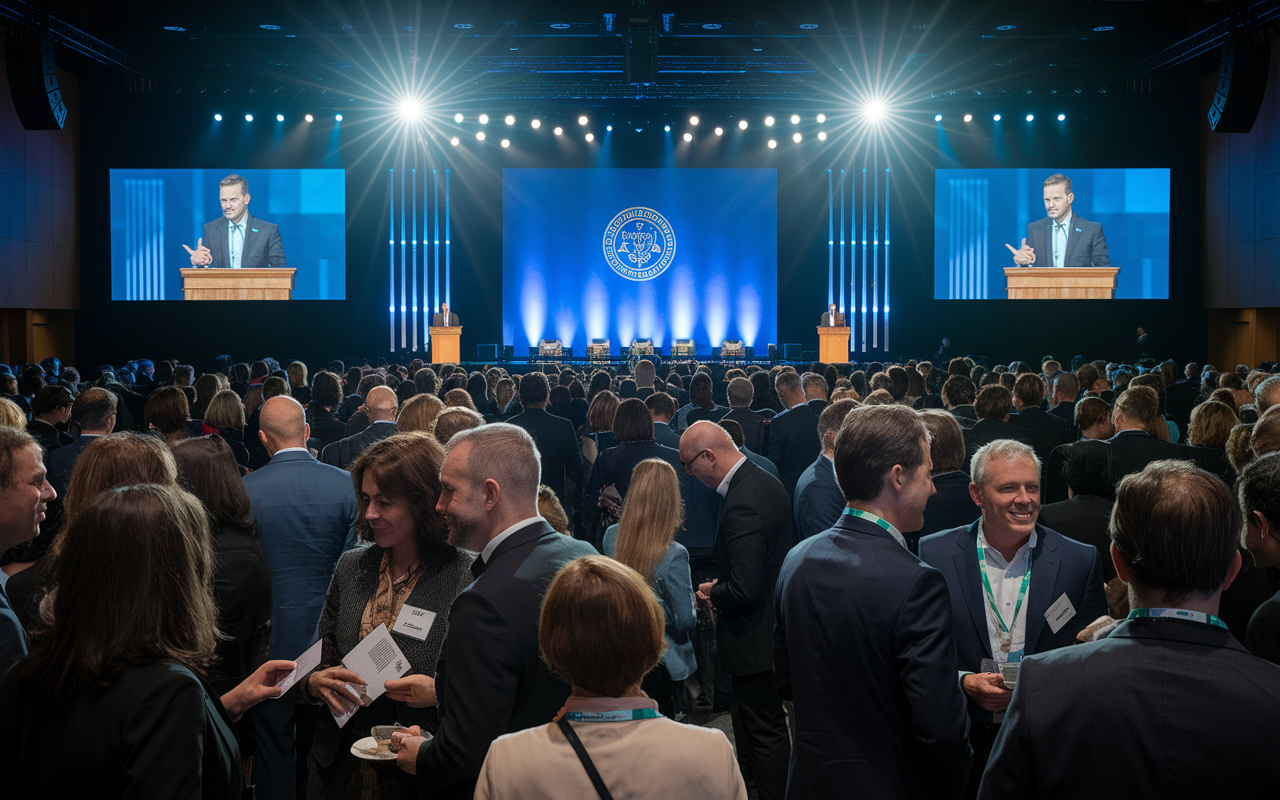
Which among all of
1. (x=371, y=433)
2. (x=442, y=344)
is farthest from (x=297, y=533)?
(x=442, y=344)

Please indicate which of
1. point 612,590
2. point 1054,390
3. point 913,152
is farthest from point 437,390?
point 913,152

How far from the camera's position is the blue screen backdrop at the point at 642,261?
67.9ft

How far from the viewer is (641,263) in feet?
68.9

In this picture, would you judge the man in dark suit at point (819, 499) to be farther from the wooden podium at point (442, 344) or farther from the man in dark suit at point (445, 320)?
the man in dark suit at point (445, 320)

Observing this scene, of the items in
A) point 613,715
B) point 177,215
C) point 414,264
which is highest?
point 177,215

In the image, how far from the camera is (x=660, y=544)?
3621mm

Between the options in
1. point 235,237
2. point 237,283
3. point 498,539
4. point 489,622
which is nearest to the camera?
point 489,622

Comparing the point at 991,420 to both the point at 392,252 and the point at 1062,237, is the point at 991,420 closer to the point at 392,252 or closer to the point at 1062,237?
the point at 1062,237

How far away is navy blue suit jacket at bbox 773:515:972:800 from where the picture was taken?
2.15 metres

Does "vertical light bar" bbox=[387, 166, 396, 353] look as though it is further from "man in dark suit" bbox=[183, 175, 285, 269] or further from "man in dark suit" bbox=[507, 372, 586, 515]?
"man in dark suit" bbox=[507, 372, 586, 515]

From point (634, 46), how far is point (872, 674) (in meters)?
13.1

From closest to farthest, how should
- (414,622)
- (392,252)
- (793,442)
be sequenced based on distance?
(414,622)
(793,442)
(392,252)

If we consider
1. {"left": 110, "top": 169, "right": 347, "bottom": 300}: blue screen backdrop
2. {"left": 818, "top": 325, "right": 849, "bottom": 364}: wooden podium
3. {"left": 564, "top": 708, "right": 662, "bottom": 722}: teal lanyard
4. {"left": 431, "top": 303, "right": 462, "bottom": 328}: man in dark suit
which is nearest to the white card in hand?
{"left": 564, "top": 708, "right": 662, "bottom": 722}: teal lanyard

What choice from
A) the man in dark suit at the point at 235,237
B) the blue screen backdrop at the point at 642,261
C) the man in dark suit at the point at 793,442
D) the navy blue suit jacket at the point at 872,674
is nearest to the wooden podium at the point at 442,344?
the blue screen backdrop at the point at 642,261
